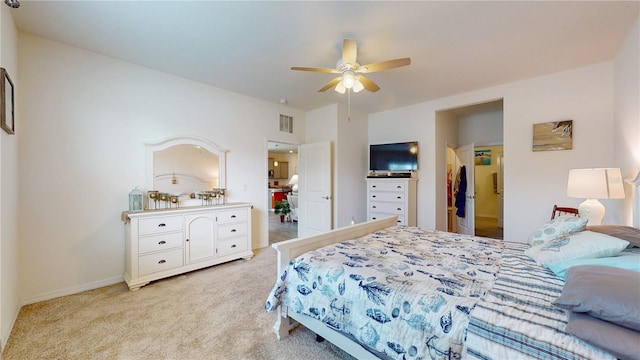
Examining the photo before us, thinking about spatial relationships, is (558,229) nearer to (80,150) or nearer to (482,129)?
(482,129)

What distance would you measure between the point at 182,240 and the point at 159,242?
0.24 m

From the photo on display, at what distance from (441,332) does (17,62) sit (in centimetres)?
410

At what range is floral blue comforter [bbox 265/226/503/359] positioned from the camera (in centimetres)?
114

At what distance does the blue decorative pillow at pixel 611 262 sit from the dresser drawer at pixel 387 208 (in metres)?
2.77

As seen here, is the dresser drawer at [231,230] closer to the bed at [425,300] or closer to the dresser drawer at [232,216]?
the dresser drawer at [232,216]

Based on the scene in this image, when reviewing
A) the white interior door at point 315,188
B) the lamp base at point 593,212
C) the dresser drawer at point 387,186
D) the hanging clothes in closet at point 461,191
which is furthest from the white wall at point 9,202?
the hanging clothes in closet at point 461,191

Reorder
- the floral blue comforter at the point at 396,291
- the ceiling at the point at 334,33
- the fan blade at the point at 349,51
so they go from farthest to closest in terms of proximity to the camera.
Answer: the fan blade at the point at 349,51 → the ceiling at the point at 334,33 → the floral blue comforter at the point at 396,291

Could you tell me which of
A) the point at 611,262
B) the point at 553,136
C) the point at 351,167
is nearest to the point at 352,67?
the point at 611,262

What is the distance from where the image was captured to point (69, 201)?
2.61 meters

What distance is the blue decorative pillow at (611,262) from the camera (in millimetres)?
1167

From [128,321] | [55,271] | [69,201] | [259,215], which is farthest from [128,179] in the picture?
[259,215]

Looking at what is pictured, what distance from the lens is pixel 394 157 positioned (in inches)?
181

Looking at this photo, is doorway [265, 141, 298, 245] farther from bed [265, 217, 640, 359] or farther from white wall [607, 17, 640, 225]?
white wall [607, 17, 640, 225]

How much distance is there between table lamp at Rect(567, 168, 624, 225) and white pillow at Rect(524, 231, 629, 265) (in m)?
1.24
